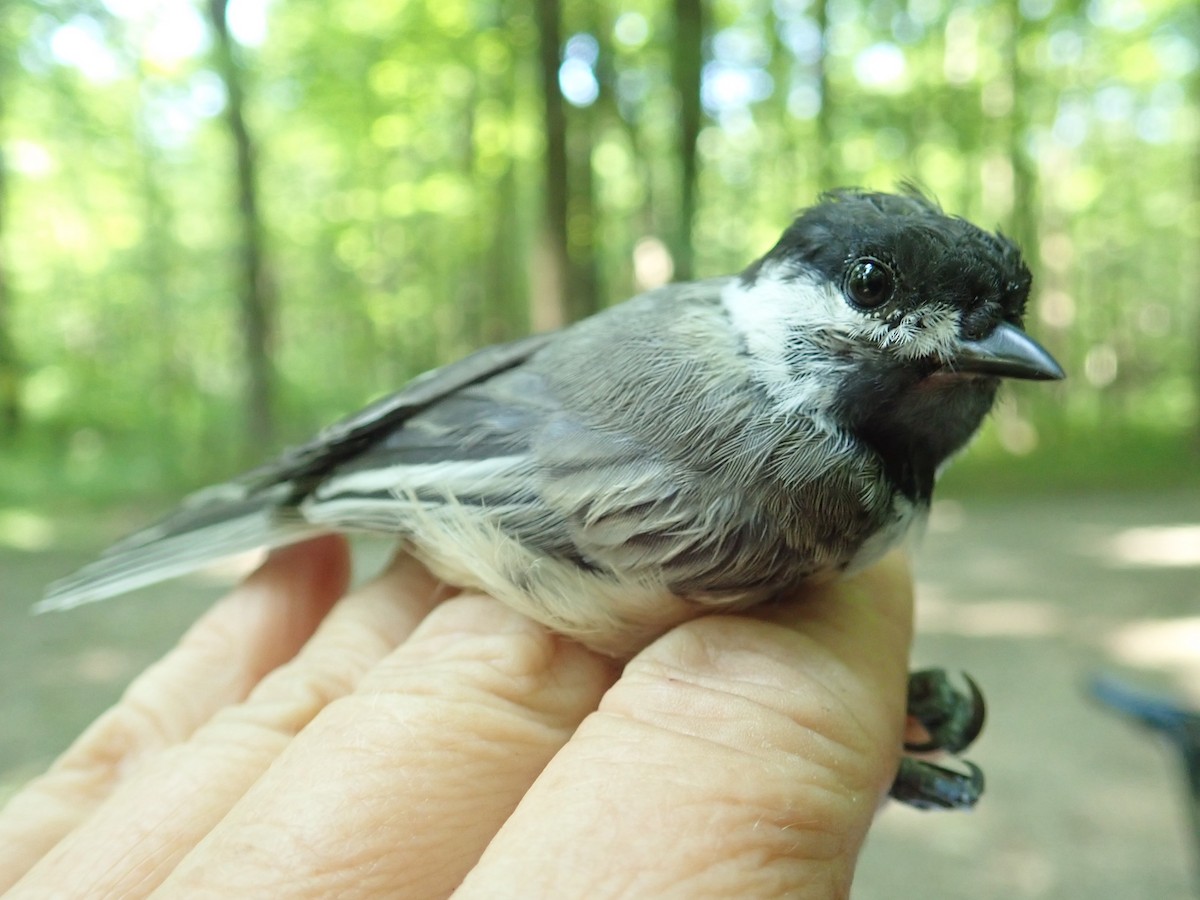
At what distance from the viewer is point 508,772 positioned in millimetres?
1205

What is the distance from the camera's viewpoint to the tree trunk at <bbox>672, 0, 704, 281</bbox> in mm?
6750

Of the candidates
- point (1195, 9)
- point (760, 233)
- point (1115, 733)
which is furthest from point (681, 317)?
point (1195, 9)

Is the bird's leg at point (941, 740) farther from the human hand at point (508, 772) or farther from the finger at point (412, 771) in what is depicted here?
the finger at point (412, 771)

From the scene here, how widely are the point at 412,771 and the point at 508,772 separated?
0.15 meters

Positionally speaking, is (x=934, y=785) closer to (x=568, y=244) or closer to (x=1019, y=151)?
(x=568, y=244)

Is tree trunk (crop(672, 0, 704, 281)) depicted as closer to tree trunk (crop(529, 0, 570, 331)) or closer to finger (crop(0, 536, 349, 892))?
tree trunk (crop(529, 0, 570, 331))

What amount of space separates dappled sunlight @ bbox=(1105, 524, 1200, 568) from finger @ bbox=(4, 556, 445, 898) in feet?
18.5

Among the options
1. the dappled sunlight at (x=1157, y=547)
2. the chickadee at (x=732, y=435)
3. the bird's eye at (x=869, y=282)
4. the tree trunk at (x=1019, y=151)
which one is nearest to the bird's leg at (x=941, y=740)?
the chickadee at (x=732, y=435)

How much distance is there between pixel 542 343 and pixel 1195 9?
12.1m

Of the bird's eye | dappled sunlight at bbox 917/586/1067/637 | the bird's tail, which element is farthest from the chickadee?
dappled sunlight at bbox 917/586/1067/637

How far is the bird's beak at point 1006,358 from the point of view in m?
1.26

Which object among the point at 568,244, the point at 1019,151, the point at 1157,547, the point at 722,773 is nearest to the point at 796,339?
the point at 722,773

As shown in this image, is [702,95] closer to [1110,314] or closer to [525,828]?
[525,828]

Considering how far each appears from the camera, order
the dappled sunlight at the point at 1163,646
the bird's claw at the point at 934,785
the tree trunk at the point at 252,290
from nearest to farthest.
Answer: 1. the bird's claw at the point at 934,785
2. the dappled sunlight at the point at 1163,646
3. the tree trunk at the point at 252,290
